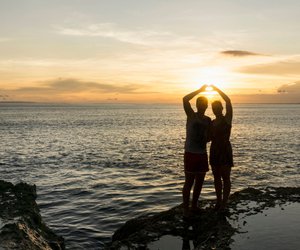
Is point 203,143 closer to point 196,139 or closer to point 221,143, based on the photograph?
point 196,139

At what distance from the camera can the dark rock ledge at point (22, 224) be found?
7305mm

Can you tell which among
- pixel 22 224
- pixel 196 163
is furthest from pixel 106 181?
pixel 196 163

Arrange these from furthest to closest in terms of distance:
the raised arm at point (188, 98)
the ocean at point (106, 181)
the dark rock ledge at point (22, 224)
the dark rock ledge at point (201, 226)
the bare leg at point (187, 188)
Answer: the ocean at point (106, 181), the bare leg at point (187, 188), the raised arm at point (188, 98), the dark rock ledge at point (201, 226), the dark rock ledge at point (22, 224)

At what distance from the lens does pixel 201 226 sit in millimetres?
8305

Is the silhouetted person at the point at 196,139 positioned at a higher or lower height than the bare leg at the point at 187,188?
higher

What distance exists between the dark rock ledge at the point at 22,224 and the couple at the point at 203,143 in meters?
3.30

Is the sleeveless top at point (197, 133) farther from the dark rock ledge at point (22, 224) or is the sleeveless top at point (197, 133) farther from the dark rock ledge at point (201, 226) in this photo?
the dark rock ledge at point (22, 224)

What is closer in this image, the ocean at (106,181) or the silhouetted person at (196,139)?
the silhouetted person at (196,139)

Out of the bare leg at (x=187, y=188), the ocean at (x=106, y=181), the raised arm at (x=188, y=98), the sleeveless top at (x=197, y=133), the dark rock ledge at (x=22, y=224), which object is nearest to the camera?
the dark rock ledge at (x=22, y=224)

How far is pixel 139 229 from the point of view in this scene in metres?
8.67

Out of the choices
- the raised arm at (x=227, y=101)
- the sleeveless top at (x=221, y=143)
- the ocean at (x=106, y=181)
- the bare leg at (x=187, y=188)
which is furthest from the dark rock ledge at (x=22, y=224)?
the raised arm at (x=227, y=101)

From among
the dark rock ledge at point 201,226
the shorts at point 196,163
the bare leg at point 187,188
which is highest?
the shorts at point 196,163

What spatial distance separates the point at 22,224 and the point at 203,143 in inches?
175

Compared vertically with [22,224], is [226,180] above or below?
above
